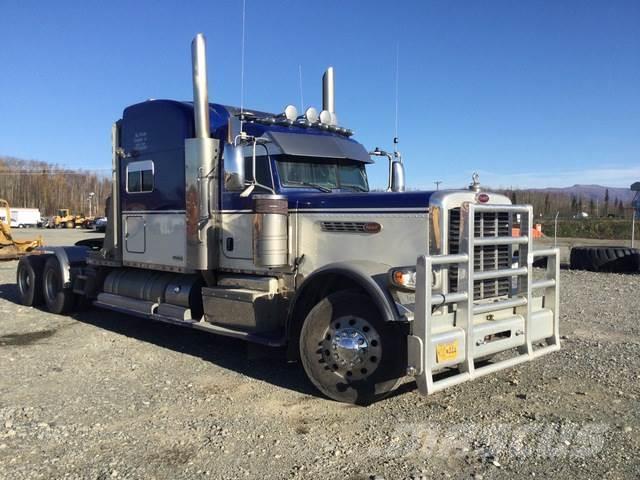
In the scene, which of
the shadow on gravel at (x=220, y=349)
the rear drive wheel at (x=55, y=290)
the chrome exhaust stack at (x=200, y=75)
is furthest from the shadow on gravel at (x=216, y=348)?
the chrome exhaust stack at (x=200, y=75)

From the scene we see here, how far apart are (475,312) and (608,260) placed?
488 inches

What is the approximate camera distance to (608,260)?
15656mm

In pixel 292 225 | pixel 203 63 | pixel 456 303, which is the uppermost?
pixel 203 63

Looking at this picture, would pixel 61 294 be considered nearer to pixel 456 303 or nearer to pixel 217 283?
pixel 217 283

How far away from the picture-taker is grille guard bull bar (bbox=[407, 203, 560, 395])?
4.56 m

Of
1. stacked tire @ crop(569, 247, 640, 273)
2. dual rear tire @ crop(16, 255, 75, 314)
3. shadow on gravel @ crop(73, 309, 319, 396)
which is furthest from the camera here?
stacked tire @ crop(569, 247, 640, 273)

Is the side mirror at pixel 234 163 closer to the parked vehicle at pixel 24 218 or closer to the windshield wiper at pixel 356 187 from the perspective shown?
the windshield wiper at pixel 356 187

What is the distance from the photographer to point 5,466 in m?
4.04

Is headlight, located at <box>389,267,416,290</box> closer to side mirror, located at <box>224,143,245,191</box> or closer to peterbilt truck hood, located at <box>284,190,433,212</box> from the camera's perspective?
peterbilt truck hood, located at <box>284,190,433,212</box>

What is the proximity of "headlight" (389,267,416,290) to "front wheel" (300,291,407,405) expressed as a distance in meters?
0.36

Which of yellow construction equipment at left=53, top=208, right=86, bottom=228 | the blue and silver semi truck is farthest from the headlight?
yellow construction equipment at left=53, top=208, right=86, bottom=228

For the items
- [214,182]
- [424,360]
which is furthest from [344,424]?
[214,182]

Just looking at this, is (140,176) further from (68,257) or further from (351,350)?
(351,350)

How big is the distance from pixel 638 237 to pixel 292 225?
105 feet
